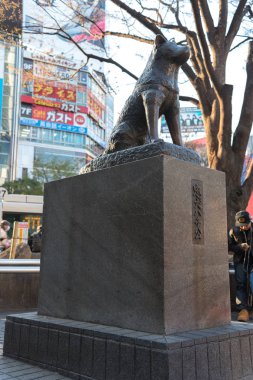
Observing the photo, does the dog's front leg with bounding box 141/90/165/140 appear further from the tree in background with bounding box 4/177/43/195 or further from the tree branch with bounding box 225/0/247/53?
the tree in background with bounding box 4/177/43/195

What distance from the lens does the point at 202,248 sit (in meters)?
3.61

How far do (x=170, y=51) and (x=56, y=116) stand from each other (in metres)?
45.8

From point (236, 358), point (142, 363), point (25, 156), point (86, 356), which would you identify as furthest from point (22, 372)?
point (25, 156)

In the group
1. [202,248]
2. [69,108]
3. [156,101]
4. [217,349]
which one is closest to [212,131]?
[156,101]

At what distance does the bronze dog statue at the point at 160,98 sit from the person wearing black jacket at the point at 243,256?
2332 mm

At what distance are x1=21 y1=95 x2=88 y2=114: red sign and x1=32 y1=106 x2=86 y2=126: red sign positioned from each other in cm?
48

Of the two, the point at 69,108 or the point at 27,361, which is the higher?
the point at 69,108

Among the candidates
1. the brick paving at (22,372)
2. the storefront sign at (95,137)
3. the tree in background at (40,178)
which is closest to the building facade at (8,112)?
the tree in background at (40,178)

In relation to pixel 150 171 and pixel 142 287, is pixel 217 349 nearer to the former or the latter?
pixel 142 287

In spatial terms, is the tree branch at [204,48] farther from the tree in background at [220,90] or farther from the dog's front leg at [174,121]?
the dog's front leg at [174,121]

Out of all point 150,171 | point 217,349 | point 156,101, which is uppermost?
point 156,101

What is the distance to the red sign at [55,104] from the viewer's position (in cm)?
4644

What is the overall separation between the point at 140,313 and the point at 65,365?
845mm

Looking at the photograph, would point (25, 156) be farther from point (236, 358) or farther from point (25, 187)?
point (236, 358)
